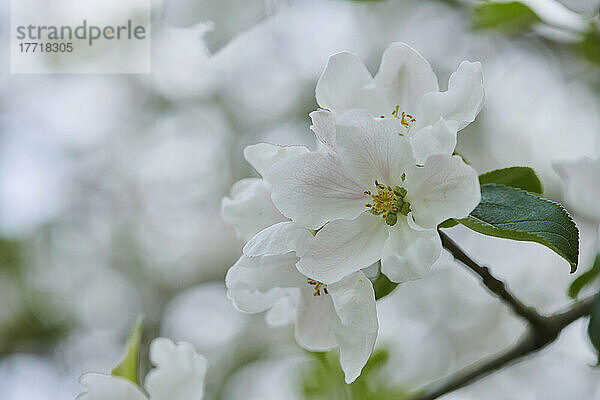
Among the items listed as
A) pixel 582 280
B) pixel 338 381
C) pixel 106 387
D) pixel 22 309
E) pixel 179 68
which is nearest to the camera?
pixel 106 387

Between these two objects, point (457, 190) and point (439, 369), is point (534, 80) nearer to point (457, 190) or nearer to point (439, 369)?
point (439, 369)

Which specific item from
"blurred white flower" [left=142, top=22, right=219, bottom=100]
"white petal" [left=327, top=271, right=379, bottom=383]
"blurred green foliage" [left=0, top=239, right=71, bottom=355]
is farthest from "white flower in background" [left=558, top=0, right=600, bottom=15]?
"blurred green foliage" [left=0, top=239, right=71, bottom=355]

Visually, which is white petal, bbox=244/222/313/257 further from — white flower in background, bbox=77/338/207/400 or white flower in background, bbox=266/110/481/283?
white flower in background, bbox=77/338/207/400

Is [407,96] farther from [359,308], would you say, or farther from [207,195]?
[207,195]

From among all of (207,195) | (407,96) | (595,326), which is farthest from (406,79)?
(207,195)

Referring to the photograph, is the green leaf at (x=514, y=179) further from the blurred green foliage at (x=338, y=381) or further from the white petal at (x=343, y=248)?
the blurred green foliage at (x=338, y=381)
